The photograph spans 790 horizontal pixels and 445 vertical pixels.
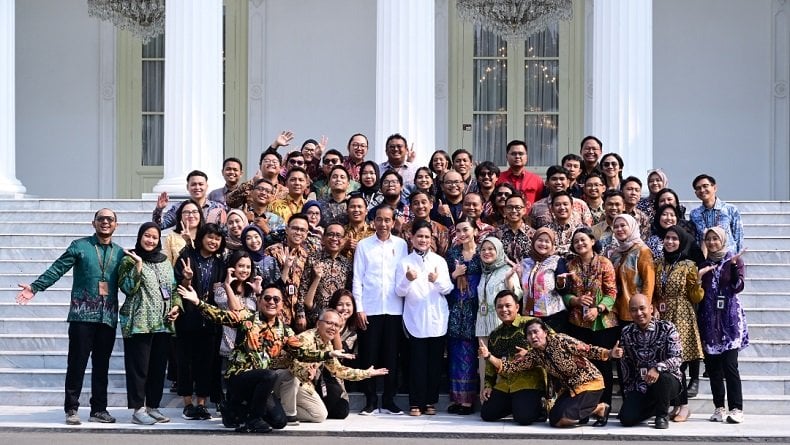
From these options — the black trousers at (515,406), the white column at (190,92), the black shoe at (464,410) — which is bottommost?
the black shoe at (464,410)

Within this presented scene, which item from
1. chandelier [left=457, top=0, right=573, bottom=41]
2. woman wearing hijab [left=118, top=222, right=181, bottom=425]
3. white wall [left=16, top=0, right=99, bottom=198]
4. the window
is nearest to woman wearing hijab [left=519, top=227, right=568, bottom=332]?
woman wearing hijab [left=118, top=222, right=181, bottom=425]

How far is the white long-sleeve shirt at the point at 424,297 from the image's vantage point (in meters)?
12.0

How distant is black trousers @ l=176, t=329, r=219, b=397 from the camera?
11672mm

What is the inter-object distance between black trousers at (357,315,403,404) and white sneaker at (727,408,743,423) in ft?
9.46

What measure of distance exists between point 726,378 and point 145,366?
4892 mm

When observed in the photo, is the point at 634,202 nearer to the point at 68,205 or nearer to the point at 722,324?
the point at 722,324

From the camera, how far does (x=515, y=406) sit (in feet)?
37.4

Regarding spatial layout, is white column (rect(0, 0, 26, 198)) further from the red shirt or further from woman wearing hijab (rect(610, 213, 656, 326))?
woman wearing hijab (rect(610, 213, 656, 326))

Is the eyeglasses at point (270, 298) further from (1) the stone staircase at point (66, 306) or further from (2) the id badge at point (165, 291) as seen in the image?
(1) the stone staircase at point (66, 306)

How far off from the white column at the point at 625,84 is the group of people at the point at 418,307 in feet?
13.0

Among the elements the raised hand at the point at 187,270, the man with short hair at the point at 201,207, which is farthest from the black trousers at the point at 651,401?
the man with short hair at the point at 201,207

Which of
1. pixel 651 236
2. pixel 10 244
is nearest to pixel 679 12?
pixel 651 236

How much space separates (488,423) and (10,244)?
6764 millimetres

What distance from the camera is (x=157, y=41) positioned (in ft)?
70.8
